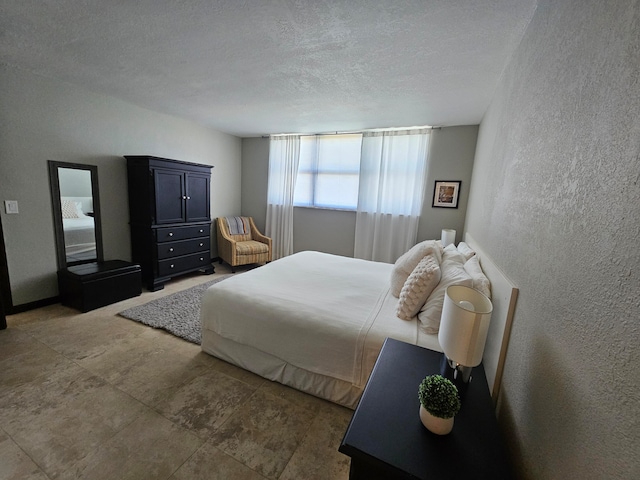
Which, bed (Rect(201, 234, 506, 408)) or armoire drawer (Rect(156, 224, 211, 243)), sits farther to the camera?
armoire drawer (Rect(156, 224, 211, 243))

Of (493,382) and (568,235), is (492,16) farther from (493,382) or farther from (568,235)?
(493,382)

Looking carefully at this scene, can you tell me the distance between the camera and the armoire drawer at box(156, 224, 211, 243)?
3.50 m

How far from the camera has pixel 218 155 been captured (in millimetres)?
4781

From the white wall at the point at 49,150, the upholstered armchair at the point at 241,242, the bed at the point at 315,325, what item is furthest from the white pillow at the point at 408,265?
the white wall at the point at 49,150

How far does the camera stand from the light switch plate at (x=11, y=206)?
254cm

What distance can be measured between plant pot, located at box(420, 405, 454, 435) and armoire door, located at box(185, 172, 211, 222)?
392 centimetres

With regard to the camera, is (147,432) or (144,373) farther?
(144,373)

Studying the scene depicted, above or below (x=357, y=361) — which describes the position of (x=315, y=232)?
above

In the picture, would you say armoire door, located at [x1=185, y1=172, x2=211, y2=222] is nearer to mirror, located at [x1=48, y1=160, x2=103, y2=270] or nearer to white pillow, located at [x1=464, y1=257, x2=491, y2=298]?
mirror, located at [x1=48, y1=160, x2=103, y2=270]

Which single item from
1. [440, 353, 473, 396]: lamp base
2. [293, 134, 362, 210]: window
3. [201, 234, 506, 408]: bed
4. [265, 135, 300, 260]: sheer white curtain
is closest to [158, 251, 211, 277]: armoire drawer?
[265, 135, 300, 260]: sheer white curtain

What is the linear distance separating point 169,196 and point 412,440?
381 cm

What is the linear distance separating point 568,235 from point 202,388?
2.13 meters

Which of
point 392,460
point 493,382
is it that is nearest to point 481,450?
point 392,460

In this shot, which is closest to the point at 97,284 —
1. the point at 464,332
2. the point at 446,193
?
the point at 464,332
